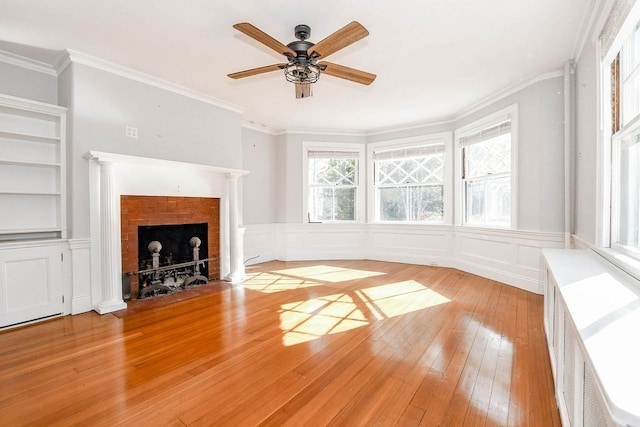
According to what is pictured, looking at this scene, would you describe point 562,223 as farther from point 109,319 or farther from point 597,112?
point 109,319

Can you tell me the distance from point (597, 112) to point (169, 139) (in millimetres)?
4419

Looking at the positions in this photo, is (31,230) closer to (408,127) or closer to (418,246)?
(418,246)

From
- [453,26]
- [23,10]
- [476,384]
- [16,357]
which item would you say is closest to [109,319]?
[16,357]

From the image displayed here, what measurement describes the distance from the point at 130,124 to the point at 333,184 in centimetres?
367

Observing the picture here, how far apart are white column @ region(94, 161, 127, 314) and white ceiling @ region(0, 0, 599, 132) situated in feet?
4.12

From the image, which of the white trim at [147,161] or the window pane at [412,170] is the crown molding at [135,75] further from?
the window pane at [412,170]

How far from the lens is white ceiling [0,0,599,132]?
7.77 ft

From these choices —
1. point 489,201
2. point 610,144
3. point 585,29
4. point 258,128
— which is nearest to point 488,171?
point 489,201

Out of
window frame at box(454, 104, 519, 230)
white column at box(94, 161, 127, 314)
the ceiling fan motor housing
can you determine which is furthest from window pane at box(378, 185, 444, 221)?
white column at box(94, 161, 127, 314)

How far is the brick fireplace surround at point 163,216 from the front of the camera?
344cm

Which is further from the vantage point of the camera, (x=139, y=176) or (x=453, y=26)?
(x=139, y=176)

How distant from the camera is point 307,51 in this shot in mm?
2428

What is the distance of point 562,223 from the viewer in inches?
137

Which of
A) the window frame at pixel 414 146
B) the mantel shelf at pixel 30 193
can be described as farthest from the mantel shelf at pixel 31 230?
the window frame at pixel 414 146
